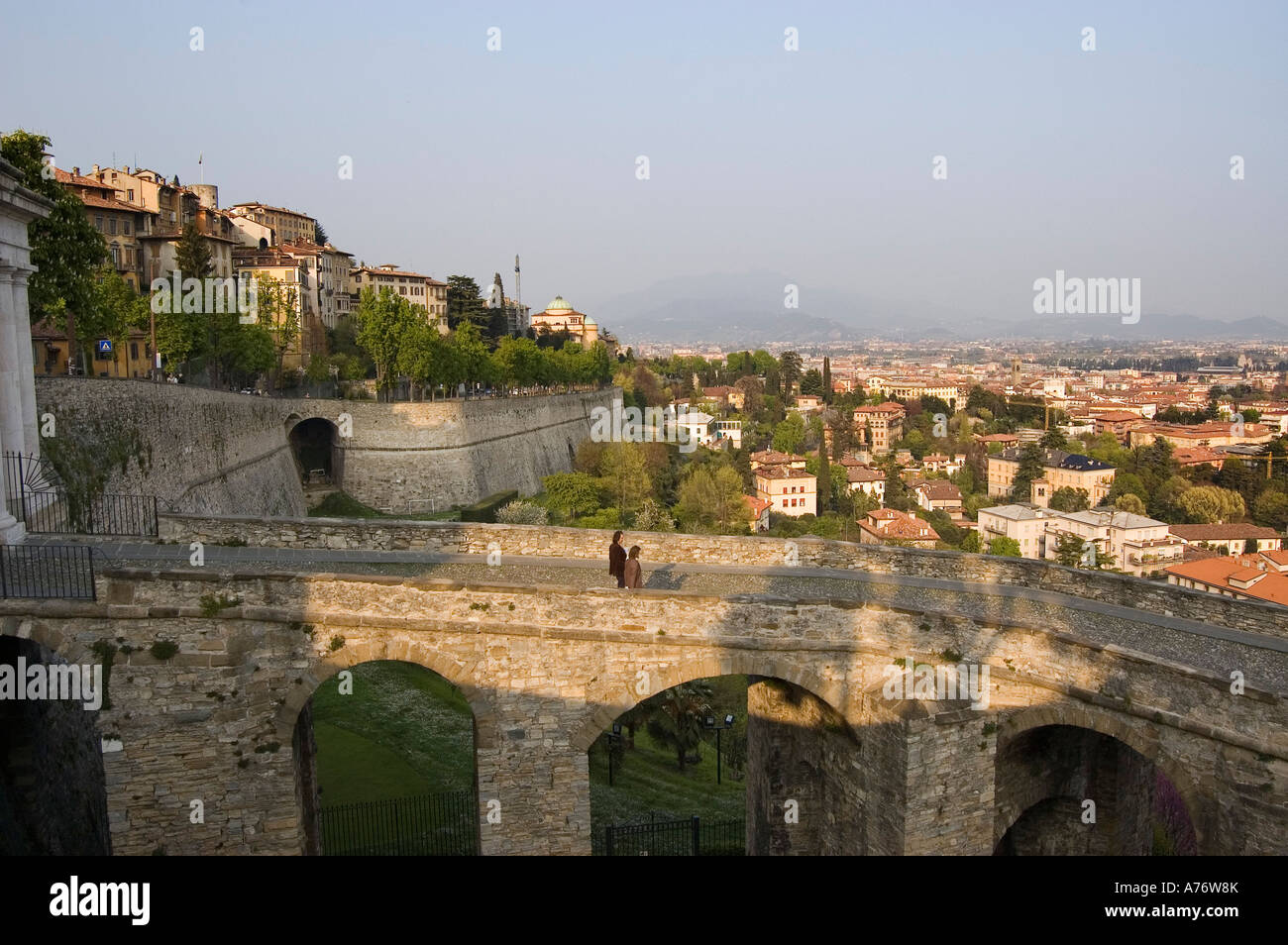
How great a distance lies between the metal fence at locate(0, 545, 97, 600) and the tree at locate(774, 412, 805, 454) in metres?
108

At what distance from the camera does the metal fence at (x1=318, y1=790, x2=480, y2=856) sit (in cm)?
1530

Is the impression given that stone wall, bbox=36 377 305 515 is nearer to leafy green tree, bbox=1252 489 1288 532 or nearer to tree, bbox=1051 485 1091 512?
tree, bbox=1051 485 1091 512

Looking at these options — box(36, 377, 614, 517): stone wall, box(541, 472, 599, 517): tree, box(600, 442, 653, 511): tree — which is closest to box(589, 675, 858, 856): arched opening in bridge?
box(36, 377, 614, 517): stone wall

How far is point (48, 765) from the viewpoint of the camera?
13414 millimetres

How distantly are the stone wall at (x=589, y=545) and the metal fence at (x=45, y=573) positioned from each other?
10.0 ft

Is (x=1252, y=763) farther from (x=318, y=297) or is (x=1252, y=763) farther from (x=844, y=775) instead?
(x=318, y=297)

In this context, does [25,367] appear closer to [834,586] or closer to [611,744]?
[611,744]

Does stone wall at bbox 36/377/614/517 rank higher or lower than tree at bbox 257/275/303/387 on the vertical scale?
lower

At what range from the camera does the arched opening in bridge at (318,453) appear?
50.8 m

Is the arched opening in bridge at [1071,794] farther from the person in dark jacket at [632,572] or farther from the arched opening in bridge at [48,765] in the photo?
the arched opening in bridge at [48,765]

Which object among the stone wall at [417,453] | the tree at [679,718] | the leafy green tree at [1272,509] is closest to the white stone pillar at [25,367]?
the tree at [679,718]

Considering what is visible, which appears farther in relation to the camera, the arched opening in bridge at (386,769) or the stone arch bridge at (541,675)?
the arched opening in bridge at (386,769)

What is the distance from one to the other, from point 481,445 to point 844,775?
43.4 m

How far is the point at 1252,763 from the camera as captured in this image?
10.1 metres
